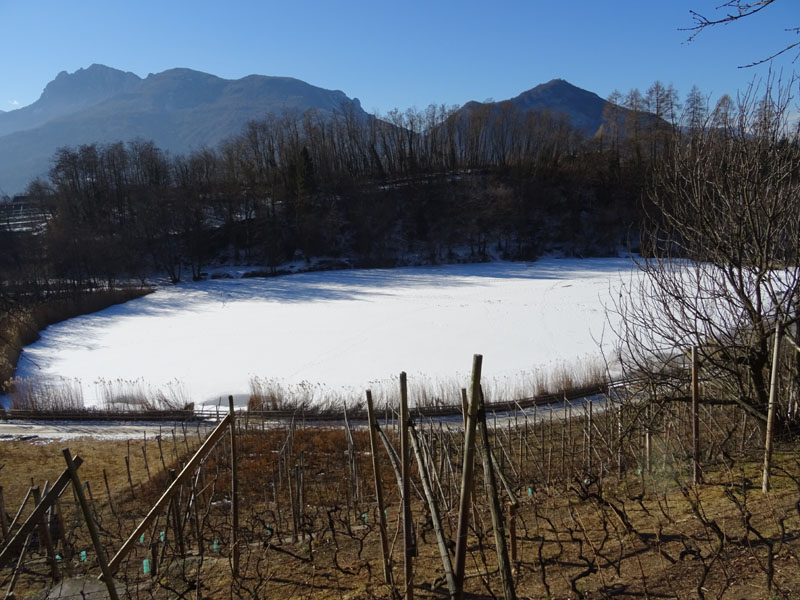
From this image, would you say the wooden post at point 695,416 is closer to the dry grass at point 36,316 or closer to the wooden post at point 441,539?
the wooden post at point 441,539

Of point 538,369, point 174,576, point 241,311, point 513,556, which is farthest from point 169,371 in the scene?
point 513,556

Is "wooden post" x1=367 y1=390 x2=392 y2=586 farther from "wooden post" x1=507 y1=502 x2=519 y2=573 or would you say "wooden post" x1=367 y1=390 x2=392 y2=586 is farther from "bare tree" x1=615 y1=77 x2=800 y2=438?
"bare tree" x1=615 y1=77 x2=800 y2=438

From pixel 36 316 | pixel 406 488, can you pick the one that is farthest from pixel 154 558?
pixel 36 316

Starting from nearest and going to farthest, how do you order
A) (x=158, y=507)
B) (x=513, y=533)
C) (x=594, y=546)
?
(x=158, y=507), (x=513, y=533), (x=594, y=546)

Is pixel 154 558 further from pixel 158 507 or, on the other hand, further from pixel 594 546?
pixel 594 546

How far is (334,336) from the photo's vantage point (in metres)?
21.3

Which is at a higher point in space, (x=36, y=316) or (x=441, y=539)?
(x=441, y=539)

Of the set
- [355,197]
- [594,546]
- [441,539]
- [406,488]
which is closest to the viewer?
[441,539]

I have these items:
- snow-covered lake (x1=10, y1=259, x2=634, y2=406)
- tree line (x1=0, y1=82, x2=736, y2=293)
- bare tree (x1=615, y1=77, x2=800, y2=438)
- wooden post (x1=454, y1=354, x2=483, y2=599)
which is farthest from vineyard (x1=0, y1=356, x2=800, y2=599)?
tree line (x1=0, y1=82, x2=736, y2=293)

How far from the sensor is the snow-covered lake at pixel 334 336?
16.2 meters

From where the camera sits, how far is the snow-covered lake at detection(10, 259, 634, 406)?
16.2m

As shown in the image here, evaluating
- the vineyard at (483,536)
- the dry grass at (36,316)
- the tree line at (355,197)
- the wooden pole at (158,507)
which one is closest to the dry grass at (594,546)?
the vineyard at (483,536)

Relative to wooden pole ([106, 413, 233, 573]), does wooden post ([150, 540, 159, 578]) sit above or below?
below

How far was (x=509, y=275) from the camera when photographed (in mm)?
34312
